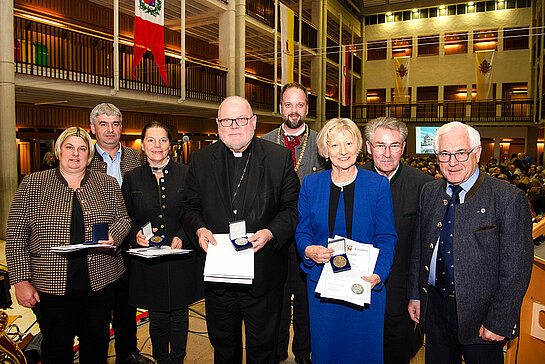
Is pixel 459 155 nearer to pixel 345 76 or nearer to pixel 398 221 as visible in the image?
pixel 398 221

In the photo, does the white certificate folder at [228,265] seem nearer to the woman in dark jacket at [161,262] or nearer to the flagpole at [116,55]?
the woman in dark jacket at [161,262]

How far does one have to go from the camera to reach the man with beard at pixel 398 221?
2.48 m

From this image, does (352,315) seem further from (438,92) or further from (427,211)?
(438,92)

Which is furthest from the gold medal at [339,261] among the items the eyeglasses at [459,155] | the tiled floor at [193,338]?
the tiled floor at [193,338]

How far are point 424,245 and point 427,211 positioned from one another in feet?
0.68

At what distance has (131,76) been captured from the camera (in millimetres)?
10062

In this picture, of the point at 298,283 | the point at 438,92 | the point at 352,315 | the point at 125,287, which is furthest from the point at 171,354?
the point at 438,92

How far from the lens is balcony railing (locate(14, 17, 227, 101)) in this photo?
8.16 metres

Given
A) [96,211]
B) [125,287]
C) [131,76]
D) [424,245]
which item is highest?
[131,76]

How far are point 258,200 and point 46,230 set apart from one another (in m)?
1.40

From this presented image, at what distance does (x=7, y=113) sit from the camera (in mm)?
7445

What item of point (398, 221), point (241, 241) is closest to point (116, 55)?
point (241, 241)

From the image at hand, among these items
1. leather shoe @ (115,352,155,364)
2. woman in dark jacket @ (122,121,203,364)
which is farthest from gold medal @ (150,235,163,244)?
leather shoe @ (115,352,155,364)

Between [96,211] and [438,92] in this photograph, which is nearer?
[96,211]
